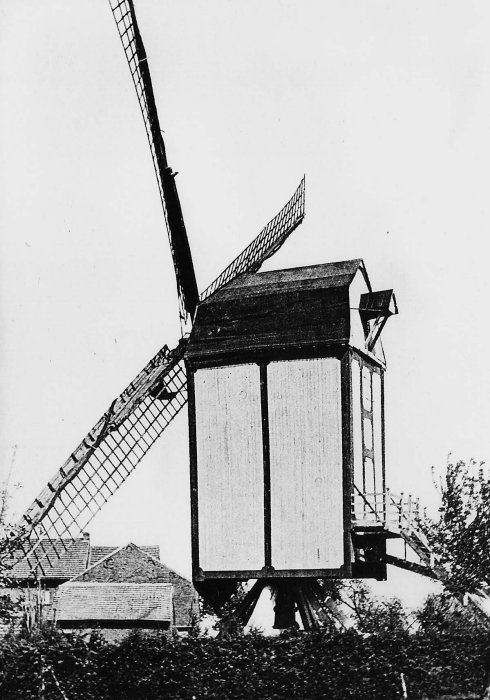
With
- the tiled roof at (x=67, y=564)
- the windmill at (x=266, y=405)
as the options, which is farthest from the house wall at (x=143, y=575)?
the windmill at (x=266, y=405)

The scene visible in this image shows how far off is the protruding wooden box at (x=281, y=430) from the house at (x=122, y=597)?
659 inches

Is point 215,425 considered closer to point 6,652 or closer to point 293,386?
point 293,386

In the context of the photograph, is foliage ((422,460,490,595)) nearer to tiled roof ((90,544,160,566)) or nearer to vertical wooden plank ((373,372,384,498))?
vertical wooden plank ((373,372,384,498))

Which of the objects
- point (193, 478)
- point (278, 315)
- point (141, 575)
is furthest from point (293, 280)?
point (141, 575)

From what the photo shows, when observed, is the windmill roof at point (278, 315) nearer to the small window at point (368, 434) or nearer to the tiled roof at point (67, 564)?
the small window at point (368, 434)

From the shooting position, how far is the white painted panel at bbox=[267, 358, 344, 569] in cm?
1733

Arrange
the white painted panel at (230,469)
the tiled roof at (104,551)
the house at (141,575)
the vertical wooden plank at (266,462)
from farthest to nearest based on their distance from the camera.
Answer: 1. the tiled roof at (104,551)
2. the house at (141,575)
3. the white painted panel at (230,469)
4. the vertical wooden plank at (266,462)

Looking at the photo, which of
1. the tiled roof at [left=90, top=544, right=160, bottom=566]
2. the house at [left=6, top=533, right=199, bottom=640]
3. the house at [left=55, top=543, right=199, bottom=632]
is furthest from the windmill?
the tiled roof at [left=90, top=544, right=160, bottom=566]

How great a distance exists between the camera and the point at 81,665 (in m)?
16.0

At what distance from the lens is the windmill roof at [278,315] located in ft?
59.2

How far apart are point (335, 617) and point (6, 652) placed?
20.6ft

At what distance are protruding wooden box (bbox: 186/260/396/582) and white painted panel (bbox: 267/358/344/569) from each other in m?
0.02

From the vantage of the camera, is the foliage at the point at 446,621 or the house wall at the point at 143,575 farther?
the house wall at the point at 143,575

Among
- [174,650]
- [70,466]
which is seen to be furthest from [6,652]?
[70,466]
